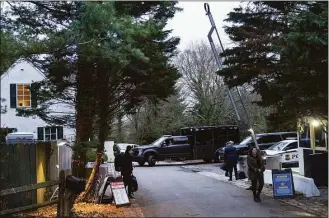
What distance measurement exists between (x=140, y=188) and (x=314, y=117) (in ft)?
25.0

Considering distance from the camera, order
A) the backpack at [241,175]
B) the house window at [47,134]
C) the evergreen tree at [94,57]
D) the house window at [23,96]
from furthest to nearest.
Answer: the house window at [47,134]
the backpack at [241,175]
the house window at [23,96]
the evergreen tree at [94,57]

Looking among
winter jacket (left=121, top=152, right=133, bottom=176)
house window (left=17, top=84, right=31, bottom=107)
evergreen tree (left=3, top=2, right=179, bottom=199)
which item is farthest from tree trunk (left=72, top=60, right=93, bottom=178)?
house window (left=17, top=84, right=31, bottom=107)

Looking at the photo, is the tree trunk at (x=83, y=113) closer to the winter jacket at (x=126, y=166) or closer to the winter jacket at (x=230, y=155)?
the winter jacket at (x=126, y=166)

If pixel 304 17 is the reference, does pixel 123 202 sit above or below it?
below

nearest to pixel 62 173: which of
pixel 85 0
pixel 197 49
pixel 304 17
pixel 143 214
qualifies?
pixel 143 214

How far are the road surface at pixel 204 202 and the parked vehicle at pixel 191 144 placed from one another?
1362 cm

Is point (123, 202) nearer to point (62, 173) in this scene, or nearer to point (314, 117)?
point (62, 173)

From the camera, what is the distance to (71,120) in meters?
17.4

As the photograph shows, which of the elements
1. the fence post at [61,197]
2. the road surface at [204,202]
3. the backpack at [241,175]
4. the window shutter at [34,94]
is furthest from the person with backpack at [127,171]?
the backpack at [241,175]

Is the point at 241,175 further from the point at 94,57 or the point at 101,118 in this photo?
the point at 94,57

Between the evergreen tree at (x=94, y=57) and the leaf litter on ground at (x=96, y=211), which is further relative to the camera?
the leaf litter on ground at (x=96, y=211)

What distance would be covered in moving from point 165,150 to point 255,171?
19.9 m

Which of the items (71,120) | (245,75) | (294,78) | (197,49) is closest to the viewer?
(294,78)

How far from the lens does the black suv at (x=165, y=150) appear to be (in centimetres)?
3309
